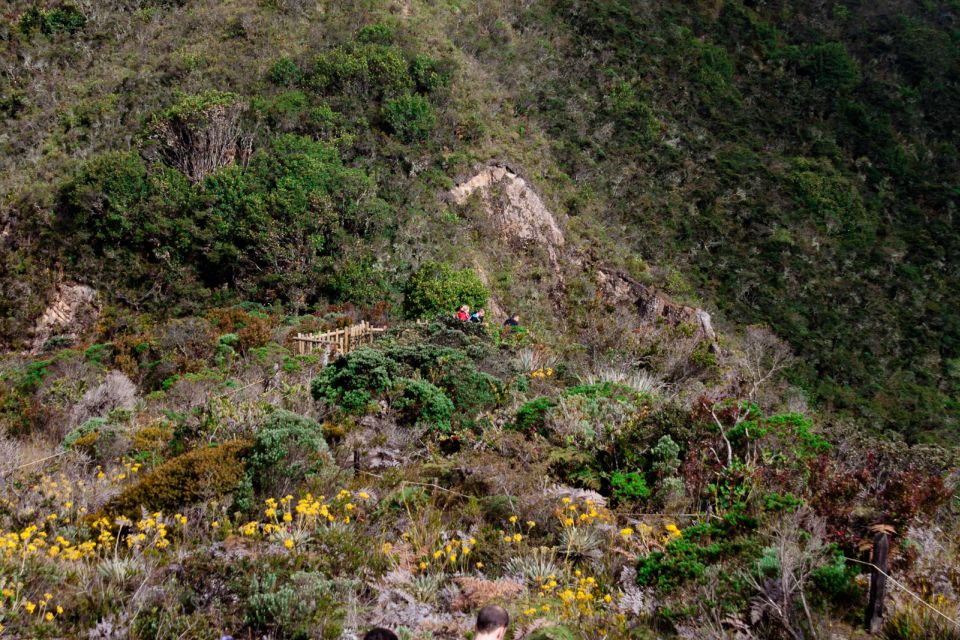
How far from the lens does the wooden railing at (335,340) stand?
12.6 meters

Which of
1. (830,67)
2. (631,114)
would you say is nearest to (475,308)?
(631,114)

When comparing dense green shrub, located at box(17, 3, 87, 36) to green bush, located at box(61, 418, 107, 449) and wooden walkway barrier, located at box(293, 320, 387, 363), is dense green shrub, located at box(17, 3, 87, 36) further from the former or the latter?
green bush, located at box(61, 418, 107, 449)

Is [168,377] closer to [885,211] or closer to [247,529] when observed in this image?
[247,529]

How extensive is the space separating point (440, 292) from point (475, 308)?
961 mm

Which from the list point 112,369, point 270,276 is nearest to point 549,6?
point 270,276

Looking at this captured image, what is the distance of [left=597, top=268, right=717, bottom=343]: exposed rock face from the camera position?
21.9 m

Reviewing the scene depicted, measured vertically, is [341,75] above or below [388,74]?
below

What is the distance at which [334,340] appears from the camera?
13.0 meters

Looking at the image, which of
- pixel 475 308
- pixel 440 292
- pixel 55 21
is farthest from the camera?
pixel 55 21

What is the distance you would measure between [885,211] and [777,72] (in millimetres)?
11534

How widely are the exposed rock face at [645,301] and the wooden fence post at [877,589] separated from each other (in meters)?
17.6

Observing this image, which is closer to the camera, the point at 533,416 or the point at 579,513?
the point at 579,513

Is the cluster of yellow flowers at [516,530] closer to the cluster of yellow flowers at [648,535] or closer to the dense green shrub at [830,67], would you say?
the cluster of yellow flowers at [648,535]

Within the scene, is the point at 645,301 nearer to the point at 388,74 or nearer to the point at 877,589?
the point at 388,74
